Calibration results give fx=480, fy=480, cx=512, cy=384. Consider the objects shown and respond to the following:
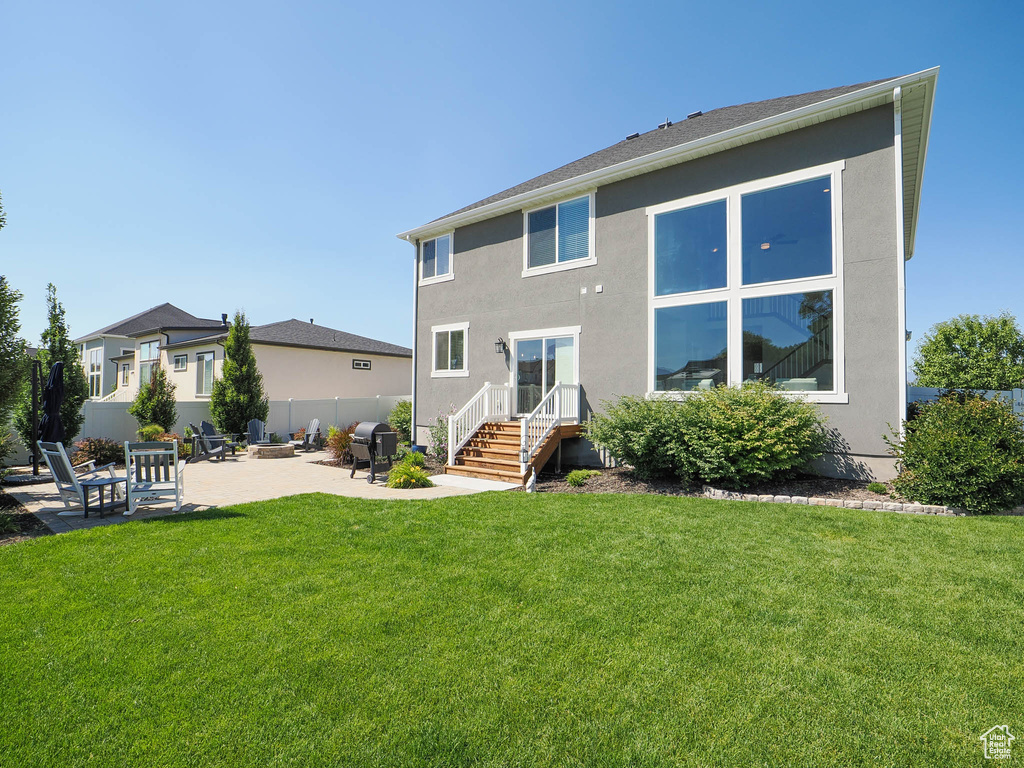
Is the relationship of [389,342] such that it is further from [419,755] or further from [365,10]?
[419,755]

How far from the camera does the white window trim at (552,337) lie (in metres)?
11.4

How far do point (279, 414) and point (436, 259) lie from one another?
9054mm

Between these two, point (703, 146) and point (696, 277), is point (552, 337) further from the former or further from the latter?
point (703, 146)

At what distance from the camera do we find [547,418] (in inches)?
416

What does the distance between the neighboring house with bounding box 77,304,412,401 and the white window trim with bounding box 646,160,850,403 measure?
612 inches

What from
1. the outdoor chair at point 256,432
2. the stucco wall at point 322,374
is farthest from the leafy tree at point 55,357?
the stucco wall at point 322,374

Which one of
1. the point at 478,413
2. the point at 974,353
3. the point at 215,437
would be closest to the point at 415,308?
the point at 478,413

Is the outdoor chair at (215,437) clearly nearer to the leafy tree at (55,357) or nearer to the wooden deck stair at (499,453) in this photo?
the leafy tree at (55,357)

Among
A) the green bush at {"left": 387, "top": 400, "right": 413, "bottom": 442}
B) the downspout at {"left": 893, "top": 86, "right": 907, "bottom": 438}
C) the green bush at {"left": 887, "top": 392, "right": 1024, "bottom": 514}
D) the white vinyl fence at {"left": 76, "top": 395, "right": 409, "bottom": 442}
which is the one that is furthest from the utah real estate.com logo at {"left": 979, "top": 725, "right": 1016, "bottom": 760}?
the white vinyl fence at {"left": 76, "top": 395, "right": 409, "bottom": 442}

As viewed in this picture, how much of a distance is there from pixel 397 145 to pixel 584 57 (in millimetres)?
5389

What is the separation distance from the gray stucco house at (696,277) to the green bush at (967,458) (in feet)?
2.63

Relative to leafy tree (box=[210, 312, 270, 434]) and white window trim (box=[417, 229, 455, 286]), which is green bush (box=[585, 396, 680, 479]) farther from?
leafy tree (box=[210, 312, 270, 434])

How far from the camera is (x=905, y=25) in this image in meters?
10.0

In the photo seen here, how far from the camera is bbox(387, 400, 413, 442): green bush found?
15312 millimetres
